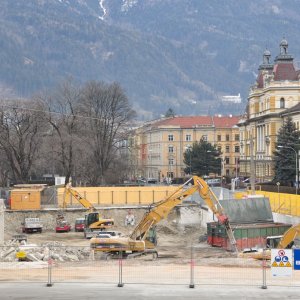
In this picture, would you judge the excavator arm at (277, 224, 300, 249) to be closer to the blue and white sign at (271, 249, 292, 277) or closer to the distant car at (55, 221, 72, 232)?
the blue and white sign at (271, 249, 292, 277)

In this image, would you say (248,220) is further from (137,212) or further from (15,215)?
(15,215)

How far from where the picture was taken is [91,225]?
6231 cm

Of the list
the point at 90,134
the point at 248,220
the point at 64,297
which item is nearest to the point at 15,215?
the point at 248,220

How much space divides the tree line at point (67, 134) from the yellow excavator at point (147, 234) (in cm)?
4589

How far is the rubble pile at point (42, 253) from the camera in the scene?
41475 mm

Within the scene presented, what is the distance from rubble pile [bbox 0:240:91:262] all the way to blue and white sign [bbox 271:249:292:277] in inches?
566

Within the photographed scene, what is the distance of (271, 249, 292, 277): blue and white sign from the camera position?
29469 mm

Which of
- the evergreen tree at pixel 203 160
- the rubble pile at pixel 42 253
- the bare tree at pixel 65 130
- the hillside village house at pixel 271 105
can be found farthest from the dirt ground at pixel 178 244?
the evergreen tree at pixel 203 160

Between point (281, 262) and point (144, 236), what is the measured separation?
67.8ft

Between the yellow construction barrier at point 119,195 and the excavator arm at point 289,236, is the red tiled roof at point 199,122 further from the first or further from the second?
the excavator arm at point 289,236

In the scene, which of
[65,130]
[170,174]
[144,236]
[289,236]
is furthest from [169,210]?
[170,174]

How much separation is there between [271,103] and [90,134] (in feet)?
102

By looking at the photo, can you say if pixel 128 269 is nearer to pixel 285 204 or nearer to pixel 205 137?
pixel 285 204

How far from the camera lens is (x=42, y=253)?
140 ft
